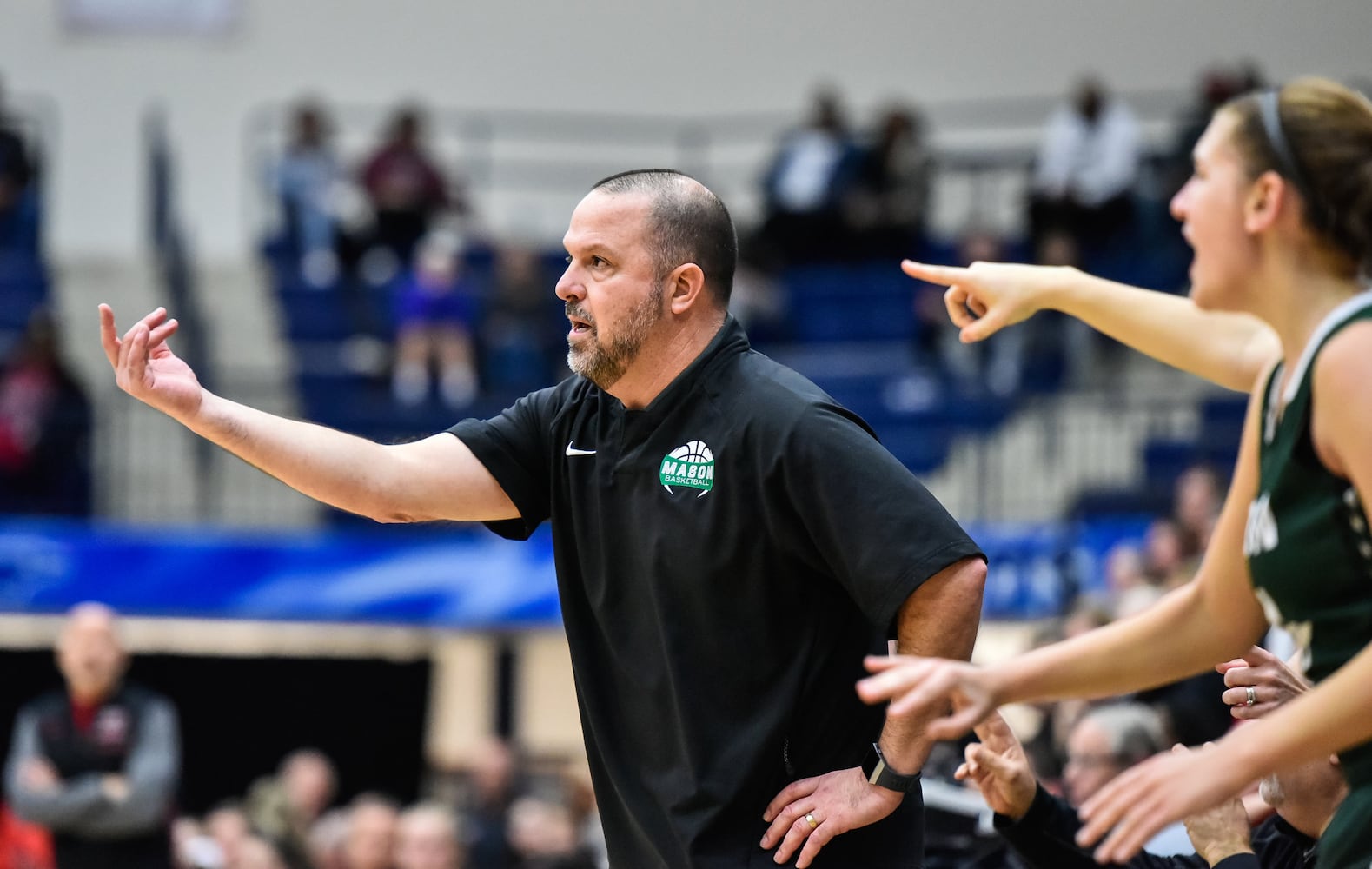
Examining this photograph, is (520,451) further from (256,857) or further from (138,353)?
(256,857)

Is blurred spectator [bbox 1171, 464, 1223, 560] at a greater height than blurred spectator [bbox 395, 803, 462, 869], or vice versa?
blurred spectator [bbox 1171, 464, 1223, 560]

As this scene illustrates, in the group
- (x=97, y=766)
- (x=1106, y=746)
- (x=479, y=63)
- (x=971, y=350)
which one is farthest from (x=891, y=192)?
(x=1106, y=746)

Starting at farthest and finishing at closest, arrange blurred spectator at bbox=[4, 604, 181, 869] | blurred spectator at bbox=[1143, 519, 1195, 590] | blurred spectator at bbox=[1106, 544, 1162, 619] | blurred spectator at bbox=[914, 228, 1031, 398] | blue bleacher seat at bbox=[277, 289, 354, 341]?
blue bleacher seat at bbox=[277, 289, 354, 341] < blurred spectator at bbox=[914, 228, 1031, 398] < blurred spectator at bbox=[1143, 519, 1195, 590] < blurred spectator at bbox=[1106, 544, 1162, 619] < blurred spectator at bbox=[4, 604, 181, 869]

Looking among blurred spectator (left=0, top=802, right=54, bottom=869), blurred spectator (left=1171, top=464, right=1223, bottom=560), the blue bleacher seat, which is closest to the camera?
blurred spectator (left=1171, top=464, right=1223, bottom=560)

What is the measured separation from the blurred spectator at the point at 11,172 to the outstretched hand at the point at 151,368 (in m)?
12.3

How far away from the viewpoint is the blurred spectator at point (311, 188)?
1477cm

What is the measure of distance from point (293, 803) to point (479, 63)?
8.66m

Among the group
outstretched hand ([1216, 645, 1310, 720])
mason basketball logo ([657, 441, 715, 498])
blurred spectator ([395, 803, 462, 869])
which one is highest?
mason basketball logo ([657, 441, 715, 498])

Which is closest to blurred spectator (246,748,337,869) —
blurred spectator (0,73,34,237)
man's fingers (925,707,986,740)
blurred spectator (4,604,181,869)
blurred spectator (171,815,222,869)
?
blurred spectator (171,815,222,869)

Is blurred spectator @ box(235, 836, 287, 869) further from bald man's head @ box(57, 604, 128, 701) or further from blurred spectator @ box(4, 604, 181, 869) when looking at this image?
bald man's head @ box(57, 604, 128, 701)

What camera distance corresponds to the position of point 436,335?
13.2m

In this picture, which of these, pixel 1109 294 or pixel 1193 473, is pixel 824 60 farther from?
pixel 1109 294

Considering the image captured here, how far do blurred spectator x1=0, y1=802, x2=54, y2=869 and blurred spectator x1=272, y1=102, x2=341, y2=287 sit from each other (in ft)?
20.6

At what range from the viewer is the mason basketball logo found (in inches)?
136
